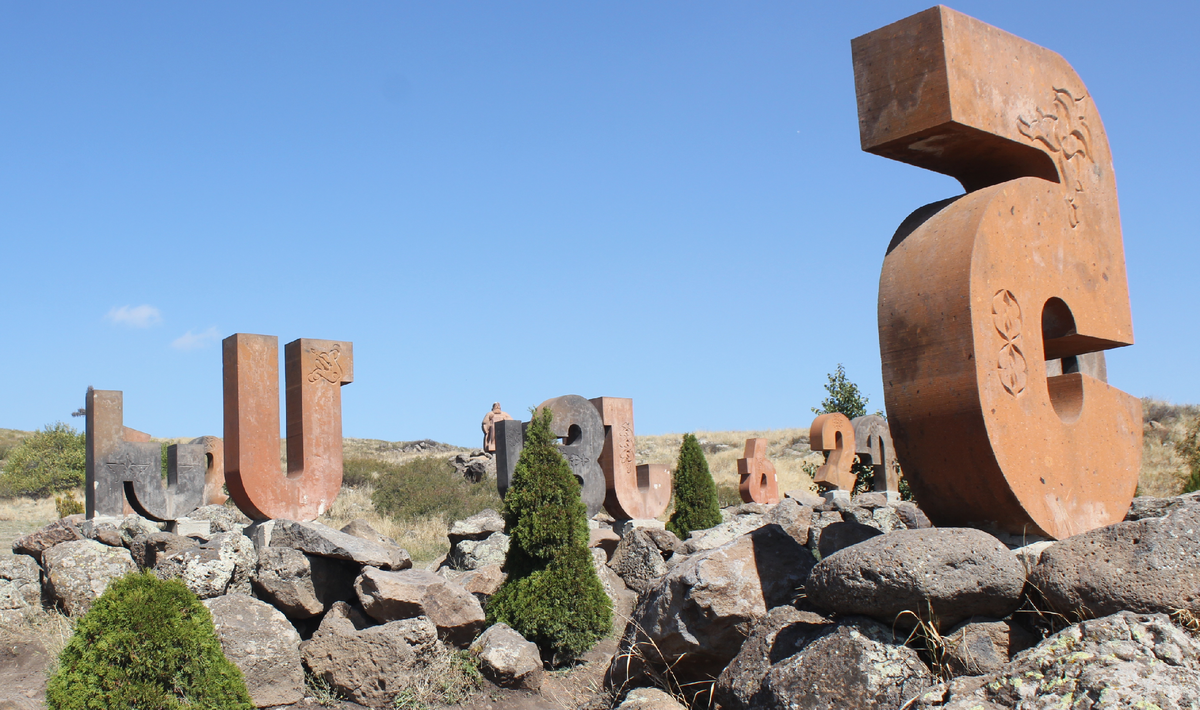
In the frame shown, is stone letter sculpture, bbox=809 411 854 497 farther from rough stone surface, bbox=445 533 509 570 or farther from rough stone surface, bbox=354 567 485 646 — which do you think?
rough stone surface, bbox=354 567 485 646

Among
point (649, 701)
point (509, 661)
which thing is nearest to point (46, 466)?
point (509, 661)

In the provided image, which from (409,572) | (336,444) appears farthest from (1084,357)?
(336,444)

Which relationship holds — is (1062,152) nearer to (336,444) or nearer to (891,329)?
(891,329)

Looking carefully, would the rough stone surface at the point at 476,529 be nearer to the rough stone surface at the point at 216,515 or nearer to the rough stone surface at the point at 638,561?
the rough stone surface at the point at 638,561

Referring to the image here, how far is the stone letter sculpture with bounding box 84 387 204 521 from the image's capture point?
12805 millimetres

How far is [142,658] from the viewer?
4766 mm

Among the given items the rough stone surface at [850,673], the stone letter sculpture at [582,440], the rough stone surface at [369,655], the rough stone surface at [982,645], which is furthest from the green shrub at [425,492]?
the rough stone surface at [982,645]

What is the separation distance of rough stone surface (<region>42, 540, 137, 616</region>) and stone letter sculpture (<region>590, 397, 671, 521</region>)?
6606 mm

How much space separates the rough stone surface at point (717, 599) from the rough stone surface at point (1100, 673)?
1497 millimetres

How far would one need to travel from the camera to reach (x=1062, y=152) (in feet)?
20.2

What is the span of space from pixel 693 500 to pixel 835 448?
216 inches

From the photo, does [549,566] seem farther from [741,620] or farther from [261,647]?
[741,620]

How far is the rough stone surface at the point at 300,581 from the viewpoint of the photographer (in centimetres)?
712

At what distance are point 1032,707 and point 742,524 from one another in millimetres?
6921
